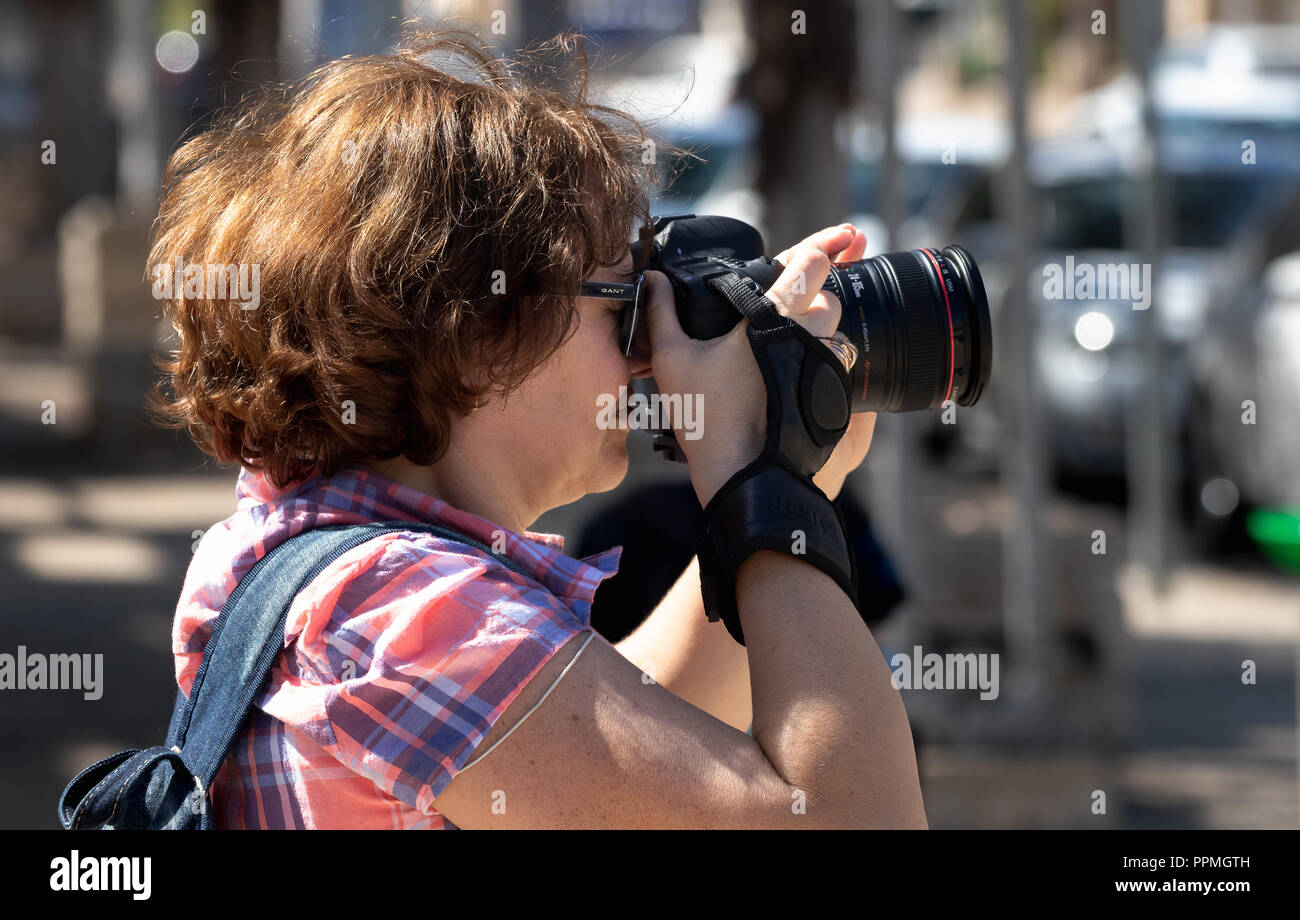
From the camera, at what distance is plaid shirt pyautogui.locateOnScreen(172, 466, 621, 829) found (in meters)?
1.24

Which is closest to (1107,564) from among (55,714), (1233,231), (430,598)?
(55,714)

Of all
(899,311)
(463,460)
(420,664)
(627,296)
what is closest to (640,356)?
(627,296)

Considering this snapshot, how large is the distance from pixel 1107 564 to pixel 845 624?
3.45m

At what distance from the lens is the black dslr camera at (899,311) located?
162 cm

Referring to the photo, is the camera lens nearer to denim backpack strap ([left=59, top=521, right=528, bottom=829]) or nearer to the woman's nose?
the woman's nose

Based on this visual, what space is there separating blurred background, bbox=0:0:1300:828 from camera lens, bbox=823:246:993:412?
0.29 m

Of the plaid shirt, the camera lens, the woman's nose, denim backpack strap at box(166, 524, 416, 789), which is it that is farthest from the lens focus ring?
denim backpack strap at box(166, 524, 416, 789)

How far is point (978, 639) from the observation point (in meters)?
4.70

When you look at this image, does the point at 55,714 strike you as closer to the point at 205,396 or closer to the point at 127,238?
the point at 205,396

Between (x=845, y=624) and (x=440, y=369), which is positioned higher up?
(x=440, y=369)

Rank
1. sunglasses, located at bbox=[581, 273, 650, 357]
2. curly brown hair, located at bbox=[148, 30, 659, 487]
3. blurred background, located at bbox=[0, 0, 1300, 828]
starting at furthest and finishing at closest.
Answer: blurred background, located at bbox=[0, 0, 1300, 828], sunglasses, located at bbox=[581, 273, 650, 357], curly brown hair, located at bbox=[148, 30, 659, 487]

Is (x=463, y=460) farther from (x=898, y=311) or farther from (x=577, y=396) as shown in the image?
(x=898, y=311)

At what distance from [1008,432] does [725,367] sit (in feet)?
11.4

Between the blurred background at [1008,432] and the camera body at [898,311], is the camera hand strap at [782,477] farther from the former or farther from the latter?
the blurred background at [1008,432]
